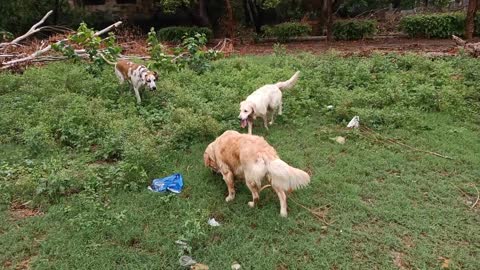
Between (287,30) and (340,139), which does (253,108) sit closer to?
(340,139)

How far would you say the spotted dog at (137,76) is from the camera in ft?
24.4

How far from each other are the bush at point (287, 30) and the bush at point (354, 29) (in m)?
1.36

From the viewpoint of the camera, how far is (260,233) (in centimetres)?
403

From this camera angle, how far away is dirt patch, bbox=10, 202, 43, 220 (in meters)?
4.46

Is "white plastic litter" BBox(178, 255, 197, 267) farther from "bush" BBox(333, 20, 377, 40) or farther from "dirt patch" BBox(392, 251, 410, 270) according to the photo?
"bush" BBox(333, 20, 377, 40)

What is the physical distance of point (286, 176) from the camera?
3.96 metres

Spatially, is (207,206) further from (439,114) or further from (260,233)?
(439,114)

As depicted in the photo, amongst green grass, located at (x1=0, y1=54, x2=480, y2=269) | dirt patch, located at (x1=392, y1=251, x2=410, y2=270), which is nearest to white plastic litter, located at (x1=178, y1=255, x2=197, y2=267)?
green grass, located at (x1=0, y1=54, x2=480, y2=269)

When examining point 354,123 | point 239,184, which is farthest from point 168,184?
point 354,123

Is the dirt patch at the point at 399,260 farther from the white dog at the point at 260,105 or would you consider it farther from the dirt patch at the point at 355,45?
the dirt patch at the point at 355,45

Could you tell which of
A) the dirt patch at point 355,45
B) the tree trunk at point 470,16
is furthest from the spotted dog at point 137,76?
the tree trunk at point 470,16

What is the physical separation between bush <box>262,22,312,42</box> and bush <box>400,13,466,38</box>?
4142 millimetres

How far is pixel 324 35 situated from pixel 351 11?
417cm

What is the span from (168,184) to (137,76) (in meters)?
3.44
